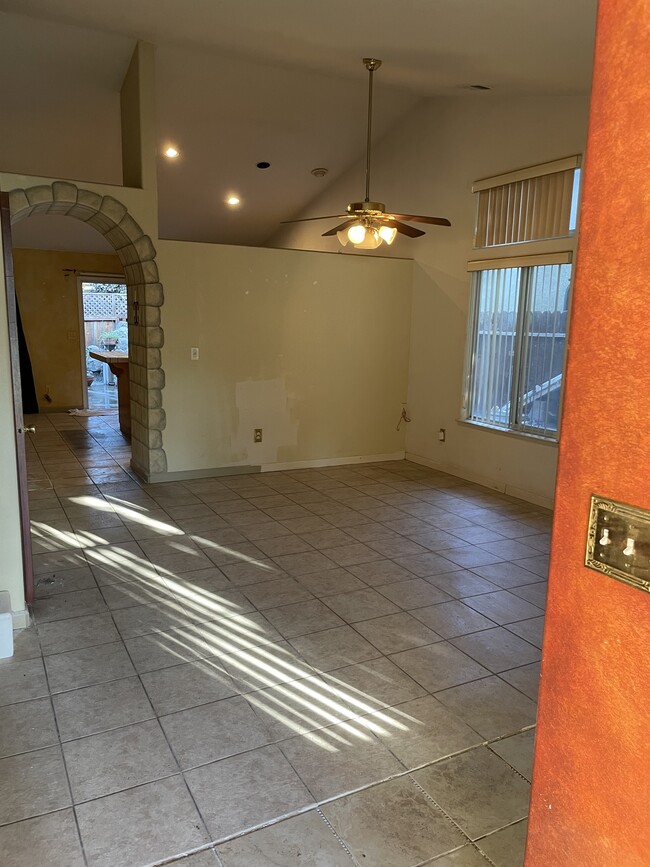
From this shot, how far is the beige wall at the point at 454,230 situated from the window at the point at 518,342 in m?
0.14

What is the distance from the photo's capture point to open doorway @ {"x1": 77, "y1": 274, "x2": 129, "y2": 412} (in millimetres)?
9609

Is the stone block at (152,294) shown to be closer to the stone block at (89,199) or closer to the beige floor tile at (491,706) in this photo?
the stone block at (89,199)

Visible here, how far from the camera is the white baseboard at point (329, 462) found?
20.7 ft

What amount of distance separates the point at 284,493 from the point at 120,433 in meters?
3.36

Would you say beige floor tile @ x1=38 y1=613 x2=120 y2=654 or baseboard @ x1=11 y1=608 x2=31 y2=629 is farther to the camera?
baseboard @ x1=11 y1=608 x2=31 y2=629

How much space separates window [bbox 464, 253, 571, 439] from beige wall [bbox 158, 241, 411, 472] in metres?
1.08

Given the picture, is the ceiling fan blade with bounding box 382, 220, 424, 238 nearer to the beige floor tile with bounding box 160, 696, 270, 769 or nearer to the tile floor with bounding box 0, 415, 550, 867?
the tile floor with bounding box 0, 415, 550, 867

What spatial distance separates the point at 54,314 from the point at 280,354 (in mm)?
4872

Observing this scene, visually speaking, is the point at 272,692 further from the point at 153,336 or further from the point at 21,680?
the point at 153,336

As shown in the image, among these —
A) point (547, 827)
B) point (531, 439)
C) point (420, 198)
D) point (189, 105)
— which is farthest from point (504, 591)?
point (189, 105)

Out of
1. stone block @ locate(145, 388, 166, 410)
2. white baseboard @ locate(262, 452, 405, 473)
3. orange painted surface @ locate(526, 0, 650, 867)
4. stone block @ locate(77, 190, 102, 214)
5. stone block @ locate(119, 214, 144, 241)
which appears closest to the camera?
orange painted surface @ locate(526, 0, 650, 867)

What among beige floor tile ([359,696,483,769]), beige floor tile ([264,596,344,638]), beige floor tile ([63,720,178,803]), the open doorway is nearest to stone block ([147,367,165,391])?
beige floor tile ([264,596,344,638])

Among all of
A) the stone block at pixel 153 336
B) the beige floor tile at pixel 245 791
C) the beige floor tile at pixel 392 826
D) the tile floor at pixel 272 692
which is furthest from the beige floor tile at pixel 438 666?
the stone block at pixel 153 336

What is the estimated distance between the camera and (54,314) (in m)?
9.33
